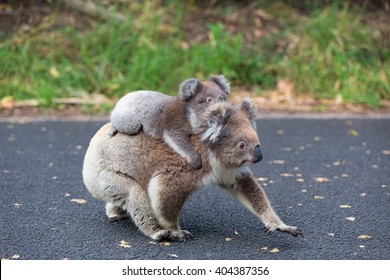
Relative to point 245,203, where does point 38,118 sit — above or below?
below

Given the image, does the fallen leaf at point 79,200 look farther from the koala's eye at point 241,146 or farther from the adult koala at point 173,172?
the koala's eye at point 241,146

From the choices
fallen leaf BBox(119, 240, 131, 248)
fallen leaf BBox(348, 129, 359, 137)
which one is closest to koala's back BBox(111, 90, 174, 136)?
fallen leaf BBox(119, 240, 131, 248)

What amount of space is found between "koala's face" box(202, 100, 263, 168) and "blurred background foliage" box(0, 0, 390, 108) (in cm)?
525

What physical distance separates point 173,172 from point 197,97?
592 mm

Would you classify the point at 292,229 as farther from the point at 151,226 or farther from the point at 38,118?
the point at 38,118

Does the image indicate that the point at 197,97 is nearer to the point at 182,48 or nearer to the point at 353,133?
the point at 353,133

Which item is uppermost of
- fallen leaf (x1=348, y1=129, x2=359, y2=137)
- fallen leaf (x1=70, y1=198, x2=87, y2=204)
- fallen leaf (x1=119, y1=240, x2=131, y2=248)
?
fallen leaf (x1=119, y1=240, x2=131, y2=248)

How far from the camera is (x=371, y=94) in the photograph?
32.9ft

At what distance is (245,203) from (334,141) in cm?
361

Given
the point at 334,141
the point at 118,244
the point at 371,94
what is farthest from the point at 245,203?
the point at 371,94

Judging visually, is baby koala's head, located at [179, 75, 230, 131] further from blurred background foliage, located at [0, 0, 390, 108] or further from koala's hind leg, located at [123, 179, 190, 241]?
blurred background foliage, located at [0, 0, 390, 108]

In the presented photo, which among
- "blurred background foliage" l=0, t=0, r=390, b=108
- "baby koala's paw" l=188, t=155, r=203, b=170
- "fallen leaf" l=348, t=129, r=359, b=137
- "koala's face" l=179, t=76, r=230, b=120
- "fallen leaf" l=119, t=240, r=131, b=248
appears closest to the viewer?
"baby koala's paw" l=188, t=155, r=203, b=170

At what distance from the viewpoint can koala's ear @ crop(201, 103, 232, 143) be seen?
4.54 m

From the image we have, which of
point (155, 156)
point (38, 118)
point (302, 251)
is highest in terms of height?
point (155, 156)
